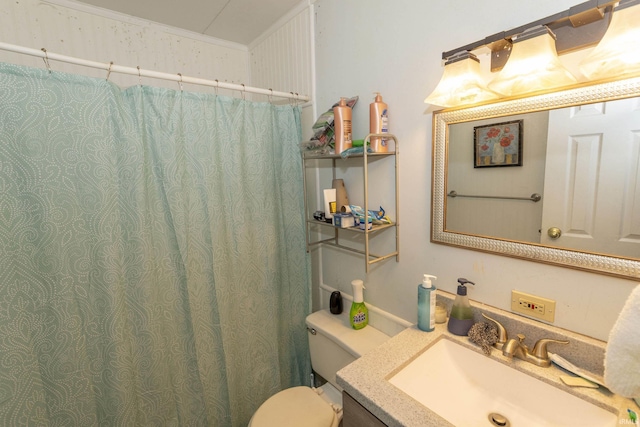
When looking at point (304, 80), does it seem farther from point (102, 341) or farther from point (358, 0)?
point (102, 341)

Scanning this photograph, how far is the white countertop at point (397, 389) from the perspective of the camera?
2.24 feet

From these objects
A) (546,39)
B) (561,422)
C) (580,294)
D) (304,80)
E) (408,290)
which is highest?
(304,80)

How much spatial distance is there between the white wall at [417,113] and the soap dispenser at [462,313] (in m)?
0.06

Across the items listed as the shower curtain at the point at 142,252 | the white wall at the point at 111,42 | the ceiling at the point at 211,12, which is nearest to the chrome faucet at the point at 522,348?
the shower curtain at the point at 142,252

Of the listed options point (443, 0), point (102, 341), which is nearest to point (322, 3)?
point (443, 0)

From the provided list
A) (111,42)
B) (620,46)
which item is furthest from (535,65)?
(111,42)

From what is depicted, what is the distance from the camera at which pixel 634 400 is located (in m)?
0.69

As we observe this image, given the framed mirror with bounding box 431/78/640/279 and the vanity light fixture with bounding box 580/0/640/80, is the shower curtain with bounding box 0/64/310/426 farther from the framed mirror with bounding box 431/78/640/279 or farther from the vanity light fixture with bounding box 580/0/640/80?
the vanity light fixture with bounding box 580/0/640/80

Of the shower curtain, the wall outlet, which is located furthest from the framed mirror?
the shower curtain

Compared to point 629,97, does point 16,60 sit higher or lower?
higher

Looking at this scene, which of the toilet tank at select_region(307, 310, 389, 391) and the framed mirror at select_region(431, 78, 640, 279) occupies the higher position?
the framed mirror at select_region(431, 78, 640, 279)

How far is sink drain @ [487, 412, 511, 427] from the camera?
776mm

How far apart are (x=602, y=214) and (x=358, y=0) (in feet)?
3.99

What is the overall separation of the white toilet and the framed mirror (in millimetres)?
615
